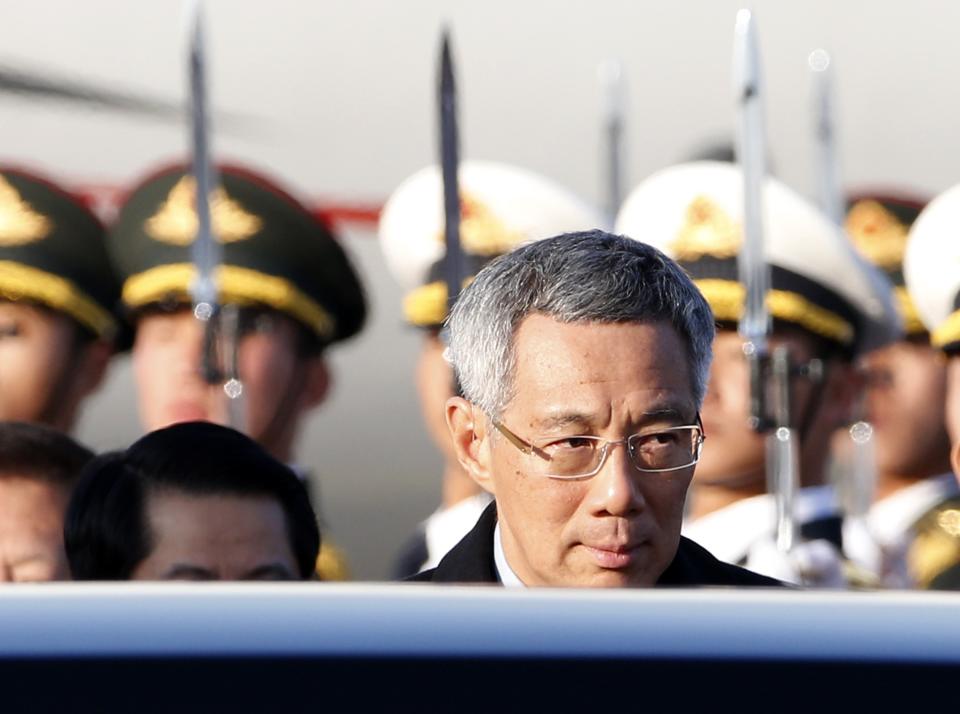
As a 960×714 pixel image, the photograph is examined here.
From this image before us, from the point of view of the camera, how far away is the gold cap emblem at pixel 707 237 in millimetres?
4910

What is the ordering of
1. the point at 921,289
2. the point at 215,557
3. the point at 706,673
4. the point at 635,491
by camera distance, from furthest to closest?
the point at 921,289, the point at 215,557, the point at 635,491, the point at 706,673

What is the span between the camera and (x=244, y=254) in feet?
17.5

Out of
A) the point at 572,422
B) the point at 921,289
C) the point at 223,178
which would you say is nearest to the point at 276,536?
the point at 572,422

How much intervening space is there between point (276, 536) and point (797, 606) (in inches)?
62.9

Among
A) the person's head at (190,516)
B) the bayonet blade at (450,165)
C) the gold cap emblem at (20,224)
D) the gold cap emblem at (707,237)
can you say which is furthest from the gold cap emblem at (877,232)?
the person's head at (190,516)

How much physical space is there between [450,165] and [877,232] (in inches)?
110

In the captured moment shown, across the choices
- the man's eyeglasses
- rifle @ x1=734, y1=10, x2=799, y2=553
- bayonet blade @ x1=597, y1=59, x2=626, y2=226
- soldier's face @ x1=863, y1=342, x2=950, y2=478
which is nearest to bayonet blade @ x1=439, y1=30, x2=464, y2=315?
rifle @ x1=734, y1=10, x2=799, y2=553

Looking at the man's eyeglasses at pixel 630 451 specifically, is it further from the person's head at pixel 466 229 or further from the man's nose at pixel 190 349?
the person's head at pixel 466 229

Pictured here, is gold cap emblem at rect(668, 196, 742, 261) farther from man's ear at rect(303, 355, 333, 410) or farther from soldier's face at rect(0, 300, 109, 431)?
soldier's face at rect(0, 300, 109, 431)

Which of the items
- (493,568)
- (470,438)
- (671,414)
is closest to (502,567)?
(493,568)

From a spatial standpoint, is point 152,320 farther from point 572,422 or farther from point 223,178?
point 572,422

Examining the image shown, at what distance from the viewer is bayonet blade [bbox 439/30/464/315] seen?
3.89m

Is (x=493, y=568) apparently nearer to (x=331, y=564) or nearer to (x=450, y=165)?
(x=450, y=165)

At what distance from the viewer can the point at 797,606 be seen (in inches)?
49.1
